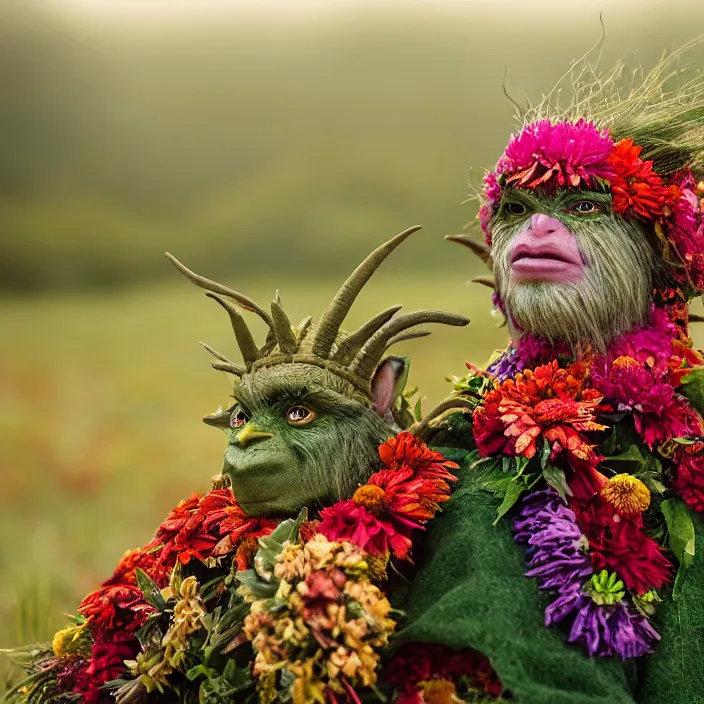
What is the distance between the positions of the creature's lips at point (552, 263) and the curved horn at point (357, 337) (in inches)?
8.6

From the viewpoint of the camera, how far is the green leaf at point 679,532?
1013 millimetres

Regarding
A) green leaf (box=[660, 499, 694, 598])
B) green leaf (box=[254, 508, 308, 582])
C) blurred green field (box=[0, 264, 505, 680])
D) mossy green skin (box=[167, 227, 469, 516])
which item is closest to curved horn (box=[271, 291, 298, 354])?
mossy green skin (box=[167, 227, 469, 516])

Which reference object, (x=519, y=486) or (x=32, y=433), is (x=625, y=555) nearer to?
(x=519, y=486)

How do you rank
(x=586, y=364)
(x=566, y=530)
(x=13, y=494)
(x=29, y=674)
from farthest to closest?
1. (x=13, y=494)
2. (x=29, y=674)
3. (x=586, y=364)
4. (x=566, y=530)

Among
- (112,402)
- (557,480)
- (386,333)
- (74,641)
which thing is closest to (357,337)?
(386,333)

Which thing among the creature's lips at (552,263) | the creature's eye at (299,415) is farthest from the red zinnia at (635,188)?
the creature's eye at (299,415)

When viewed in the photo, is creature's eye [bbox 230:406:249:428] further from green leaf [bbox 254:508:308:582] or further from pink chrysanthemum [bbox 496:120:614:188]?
pink chrysanthemum [bbox 496:120:614:188]

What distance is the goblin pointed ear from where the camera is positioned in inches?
45.9

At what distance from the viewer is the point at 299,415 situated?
43.6 inches

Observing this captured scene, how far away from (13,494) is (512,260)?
133cm

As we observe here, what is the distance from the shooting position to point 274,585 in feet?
3.16

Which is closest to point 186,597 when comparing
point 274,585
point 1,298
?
point 274,585

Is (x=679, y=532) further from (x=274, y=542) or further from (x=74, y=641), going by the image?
(x=74, y=641)

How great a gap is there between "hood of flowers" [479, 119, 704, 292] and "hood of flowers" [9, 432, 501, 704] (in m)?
0.47
